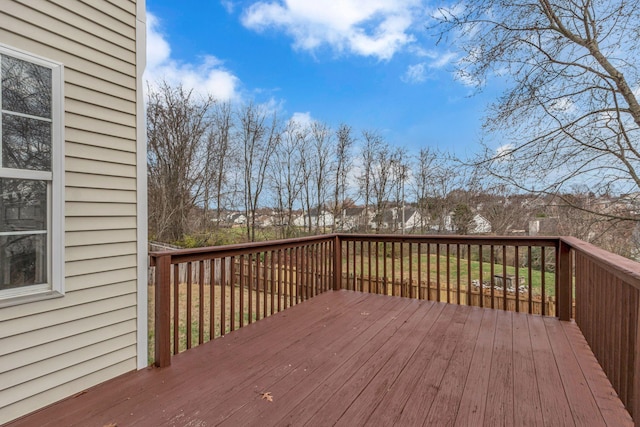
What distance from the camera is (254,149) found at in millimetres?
8891

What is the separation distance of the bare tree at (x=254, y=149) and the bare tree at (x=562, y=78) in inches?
210

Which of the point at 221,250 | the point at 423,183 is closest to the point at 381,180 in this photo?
the point at 423,183

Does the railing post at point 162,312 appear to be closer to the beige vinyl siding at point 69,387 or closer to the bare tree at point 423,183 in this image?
the beige vinyl siding at point 69,387

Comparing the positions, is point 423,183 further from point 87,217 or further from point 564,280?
point 87,217

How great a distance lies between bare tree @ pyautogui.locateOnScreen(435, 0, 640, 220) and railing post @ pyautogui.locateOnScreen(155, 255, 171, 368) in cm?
570

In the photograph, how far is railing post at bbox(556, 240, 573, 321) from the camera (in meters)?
3.14

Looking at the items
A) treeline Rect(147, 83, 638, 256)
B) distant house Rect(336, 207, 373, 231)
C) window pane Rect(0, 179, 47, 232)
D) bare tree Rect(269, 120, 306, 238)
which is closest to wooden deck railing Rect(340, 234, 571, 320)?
distant house Rect(336, 207, 373, 231)

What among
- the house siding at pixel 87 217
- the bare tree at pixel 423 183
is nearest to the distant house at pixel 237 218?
the bare tree at pixel 423 183

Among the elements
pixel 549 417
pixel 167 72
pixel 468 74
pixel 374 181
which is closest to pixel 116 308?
pixel 549 417

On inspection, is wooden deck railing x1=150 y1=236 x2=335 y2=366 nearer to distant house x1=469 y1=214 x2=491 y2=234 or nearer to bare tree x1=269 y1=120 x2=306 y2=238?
distant house x1=469 y1=214 x2=491 y2=234

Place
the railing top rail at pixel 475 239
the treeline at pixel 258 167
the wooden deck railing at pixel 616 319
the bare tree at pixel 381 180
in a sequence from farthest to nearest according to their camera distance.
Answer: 1. the bare tree at pixel 381 180
2. the treeline at pixel 258 167
3. the railing top rail at pixel 475 239
4. the wooden deck railing at pixel 616 319

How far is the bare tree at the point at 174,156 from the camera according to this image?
789cm

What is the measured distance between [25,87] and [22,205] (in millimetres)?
679

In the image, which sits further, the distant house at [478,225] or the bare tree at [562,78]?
the distant house at [478,225]
